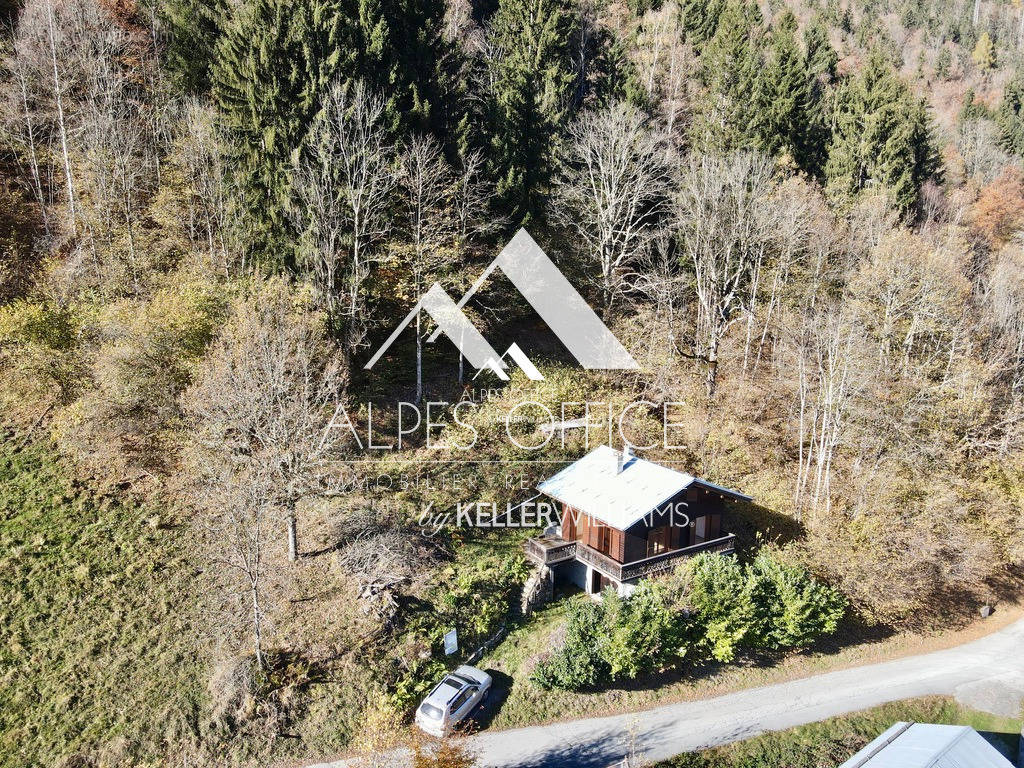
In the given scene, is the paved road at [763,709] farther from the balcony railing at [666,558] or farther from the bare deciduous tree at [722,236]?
the bare deciduous tree at [722,236]

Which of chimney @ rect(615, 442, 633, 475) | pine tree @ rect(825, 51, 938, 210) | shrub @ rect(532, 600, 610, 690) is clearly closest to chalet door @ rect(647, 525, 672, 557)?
chimney @ rect(615, 442, 633, 475)

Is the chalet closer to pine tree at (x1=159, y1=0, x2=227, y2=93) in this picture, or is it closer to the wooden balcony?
the wooden balcony

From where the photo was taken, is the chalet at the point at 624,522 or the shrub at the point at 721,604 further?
the chalet at the point at 624,522

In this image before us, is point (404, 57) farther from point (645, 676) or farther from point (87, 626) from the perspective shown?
point (645, 676)

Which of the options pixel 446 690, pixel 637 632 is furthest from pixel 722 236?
pixel 446 690

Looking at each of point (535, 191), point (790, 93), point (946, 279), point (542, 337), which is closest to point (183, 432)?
point (542, 337)

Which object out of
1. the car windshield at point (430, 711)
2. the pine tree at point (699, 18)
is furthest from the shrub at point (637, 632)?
the pine tree at point (699, 18)
